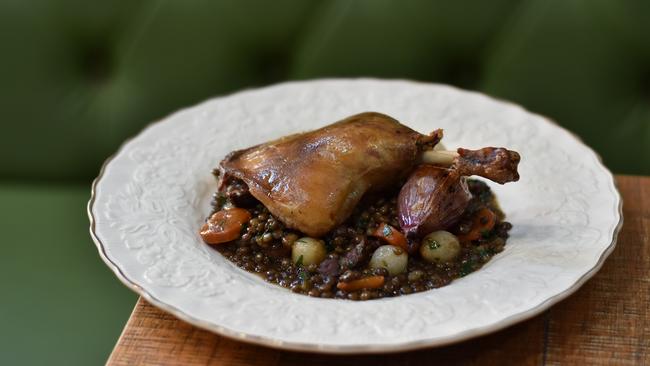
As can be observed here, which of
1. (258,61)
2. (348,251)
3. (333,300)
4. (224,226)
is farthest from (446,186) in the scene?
(258,61)

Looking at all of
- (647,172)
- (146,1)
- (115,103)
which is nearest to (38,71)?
(115,103)

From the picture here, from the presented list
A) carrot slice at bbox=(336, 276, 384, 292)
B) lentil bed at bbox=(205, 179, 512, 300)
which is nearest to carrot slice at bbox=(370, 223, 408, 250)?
lentil bed at bbox=(205, 179, 512, 300)

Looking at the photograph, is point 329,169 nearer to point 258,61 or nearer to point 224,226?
point 224,226

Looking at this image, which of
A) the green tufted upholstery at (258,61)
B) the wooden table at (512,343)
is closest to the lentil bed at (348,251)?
the wooden table at (512,343)

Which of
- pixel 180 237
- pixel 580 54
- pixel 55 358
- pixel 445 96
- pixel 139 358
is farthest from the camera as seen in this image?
pixel 580 54

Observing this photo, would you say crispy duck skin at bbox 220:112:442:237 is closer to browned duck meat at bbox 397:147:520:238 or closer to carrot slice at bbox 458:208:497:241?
browned duck meat at bbox 397:147:520:238

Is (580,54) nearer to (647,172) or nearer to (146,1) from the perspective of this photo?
(647,172)
